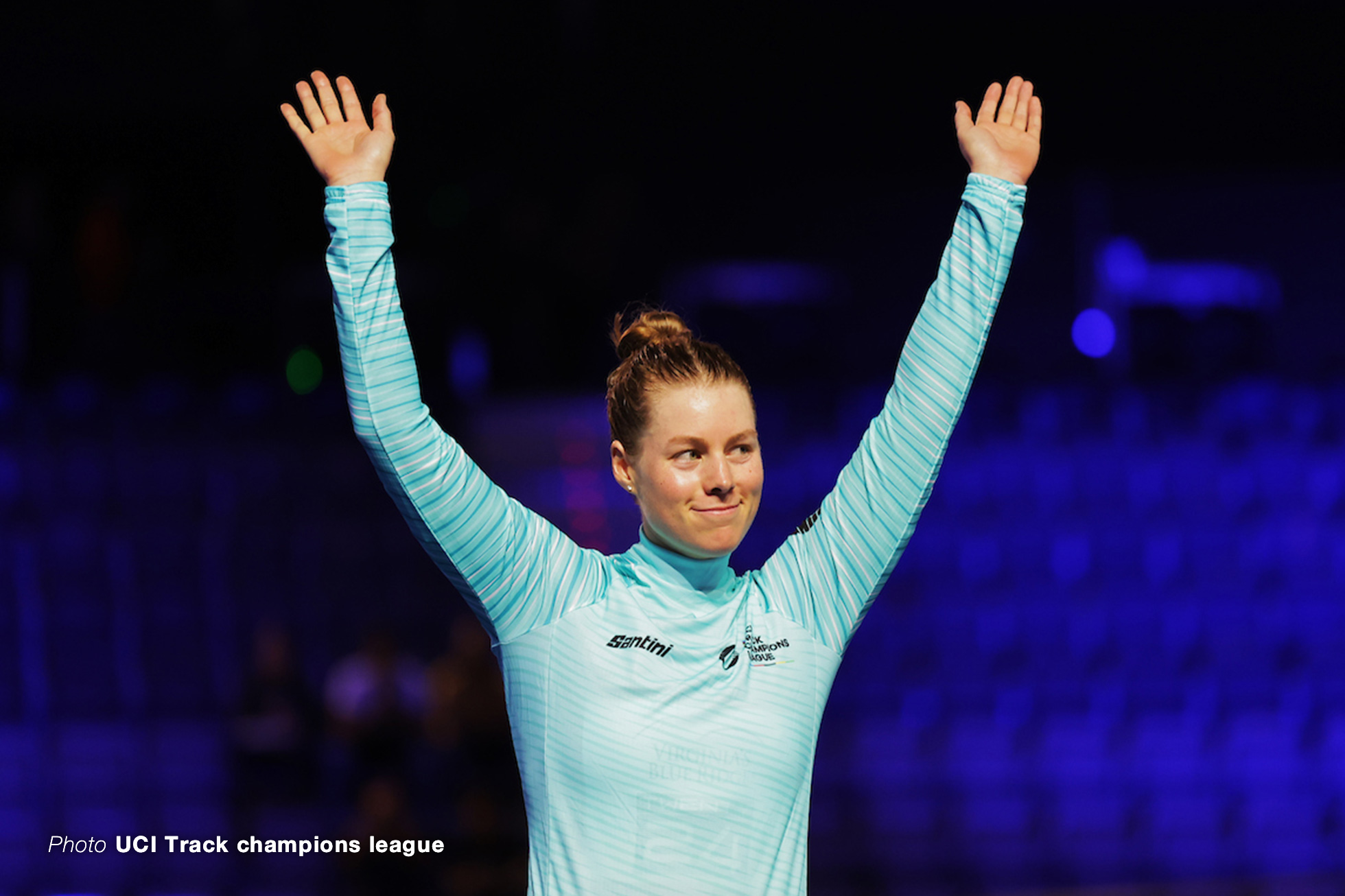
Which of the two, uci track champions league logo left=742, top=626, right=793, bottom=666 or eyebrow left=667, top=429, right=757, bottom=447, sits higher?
eyebrow left=667, top=429, right=757, bottom=447

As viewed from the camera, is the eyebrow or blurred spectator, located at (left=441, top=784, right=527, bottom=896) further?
blurred spectator, located at (left=441, top=784, right=527, bottom=896)

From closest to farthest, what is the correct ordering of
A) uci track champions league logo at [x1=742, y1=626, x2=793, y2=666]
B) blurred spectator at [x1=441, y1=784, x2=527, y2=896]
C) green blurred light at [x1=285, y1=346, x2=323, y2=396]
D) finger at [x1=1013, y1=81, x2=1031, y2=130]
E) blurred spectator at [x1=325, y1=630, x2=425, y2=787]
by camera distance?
uci track champions league logo at [x1=742, y1=626, x2=793, y2=666] < finger at [x1=1013, y1=81, x2=1031, y2=130] < blurred spectator at [x1=441, y1=784, x2=527, y2=896] < blurred spectator at [x1=325, y1=630, x2=425, y2=787] < green blurred light at [x1=285, y1=346, x2=323, y2=396]

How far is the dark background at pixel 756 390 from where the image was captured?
4.52m

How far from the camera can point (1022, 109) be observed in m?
1.48

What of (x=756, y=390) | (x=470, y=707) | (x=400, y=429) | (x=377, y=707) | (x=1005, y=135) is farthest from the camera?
(x=756, y=390)

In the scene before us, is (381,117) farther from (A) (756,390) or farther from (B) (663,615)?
(A) (756,390)

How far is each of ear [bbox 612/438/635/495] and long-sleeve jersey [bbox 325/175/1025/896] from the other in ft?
0.23

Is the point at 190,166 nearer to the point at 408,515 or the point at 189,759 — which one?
the point at 189,759

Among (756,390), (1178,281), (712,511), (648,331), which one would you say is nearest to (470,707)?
(756,390)

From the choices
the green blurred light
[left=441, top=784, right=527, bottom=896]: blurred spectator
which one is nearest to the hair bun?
[left=441, top=784, right=527, bottom=896]: blurred spectator

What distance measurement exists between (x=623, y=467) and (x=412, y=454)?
25 cm

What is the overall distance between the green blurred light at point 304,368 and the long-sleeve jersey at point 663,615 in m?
4.58

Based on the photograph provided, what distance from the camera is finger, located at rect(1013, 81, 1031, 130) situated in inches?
58.2

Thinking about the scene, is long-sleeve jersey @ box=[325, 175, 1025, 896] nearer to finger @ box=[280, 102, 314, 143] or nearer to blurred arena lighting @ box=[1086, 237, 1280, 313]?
finger @ box=[280, 102, 314, 143]
